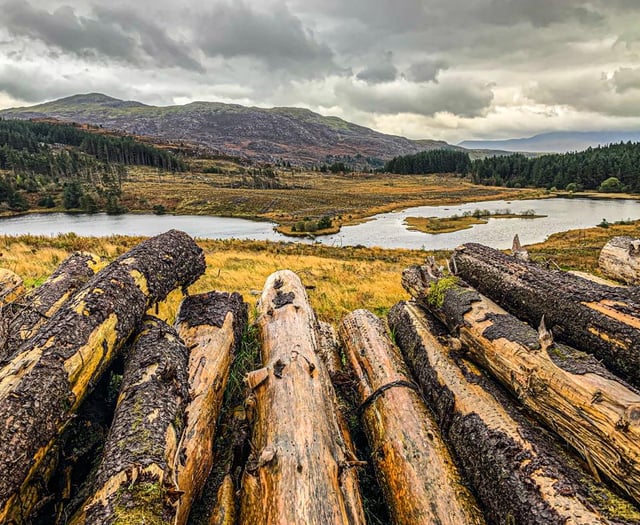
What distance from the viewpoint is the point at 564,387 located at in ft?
10.9

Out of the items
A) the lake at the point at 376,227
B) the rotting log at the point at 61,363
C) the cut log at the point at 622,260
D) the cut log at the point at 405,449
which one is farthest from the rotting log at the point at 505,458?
the lake at the point at 376,227

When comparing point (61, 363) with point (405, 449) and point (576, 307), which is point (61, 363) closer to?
point (405, 449)

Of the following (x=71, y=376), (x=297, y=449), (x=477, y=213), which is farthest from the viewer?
(x=477, y=213)

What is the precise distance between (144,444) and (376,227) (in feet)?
147

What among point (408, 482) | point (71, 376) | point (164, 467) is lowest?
point (408, 482)

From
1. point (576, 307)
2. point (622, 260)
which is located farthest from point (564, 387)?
point (622, 260)

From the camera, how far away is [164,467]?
262 cm

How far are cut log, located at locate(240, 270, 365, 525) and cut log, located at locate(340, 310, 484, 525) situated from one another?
1.53 feet

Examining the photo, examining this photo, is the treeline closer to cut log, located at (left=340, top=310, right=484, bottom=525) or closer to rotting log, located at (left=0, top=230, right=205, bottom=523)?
cut log, located at (left=340, top=310, right=484, bottom=525)

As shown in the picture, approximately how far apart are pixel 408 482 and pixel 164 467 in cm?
207

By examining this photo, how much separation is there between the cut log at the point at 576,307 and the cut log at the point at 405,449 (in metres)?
1.89

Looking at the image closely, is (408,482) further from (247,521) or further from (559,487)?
(247,521)

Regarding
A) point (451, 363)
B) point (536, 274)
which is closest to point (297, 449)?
point (451, 363)

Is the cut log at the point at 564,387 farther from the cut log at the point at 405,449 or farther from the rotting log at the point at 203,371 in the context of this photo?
the rotting log at the point at 203,371
